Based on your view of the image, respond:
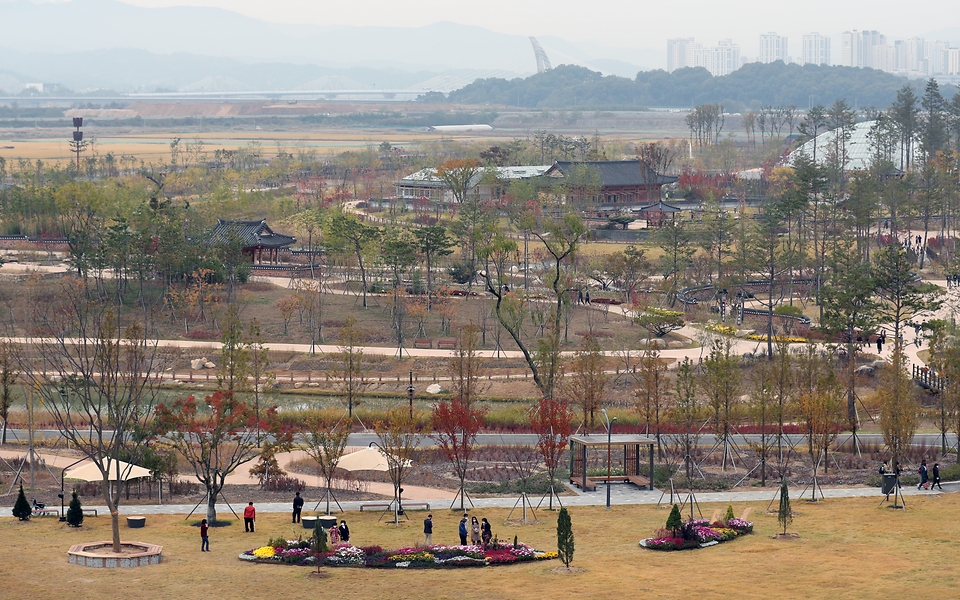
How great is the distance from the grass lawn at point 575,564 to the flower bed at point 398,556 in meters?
0.45

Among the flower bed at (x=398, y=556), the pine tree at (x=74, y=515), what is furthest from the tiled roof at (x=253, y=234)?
the flower bed at (x=398, y=556)

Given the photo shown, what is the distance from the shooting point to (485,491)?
1517 inches

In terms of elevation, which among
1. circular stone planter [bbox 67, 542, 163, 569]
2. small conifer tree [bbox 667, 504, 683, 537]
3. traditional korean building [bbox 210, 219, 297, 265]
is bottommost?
circular stone planter [bbox 67, 542, 163, 569]

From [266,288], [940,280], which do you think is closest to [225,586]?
[266,288]

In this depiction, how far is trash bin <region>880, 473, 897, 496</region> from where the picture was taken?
124ft

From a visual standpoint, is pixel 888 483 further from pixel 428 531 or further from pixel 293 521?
pixel 293 521

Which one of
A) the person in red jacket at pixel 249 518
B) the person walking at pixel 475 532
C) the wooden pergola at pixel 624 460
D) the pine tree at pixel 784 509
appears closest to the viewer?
the person walking at pixel 475 532

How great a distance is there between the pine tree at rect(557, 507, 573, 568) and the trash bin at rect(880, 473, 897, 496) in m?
13.6

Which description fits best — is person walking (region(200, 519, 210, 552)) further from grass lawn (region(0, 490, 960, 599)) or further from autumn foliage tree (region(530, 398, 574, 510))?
autumn foliage tree (region(530, 398, 574, 510))

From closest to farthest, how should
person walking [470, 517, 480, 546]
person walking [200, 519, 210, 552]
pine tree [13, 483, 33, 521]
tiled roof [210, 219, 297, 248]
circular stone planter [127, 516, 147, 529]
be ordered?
1. person walking [200, 519, 210, 552]
2. person walking [470, 517, 480, 546]
3. circular stone planter [127, 516, 147, 529]
4. pine tree [13, 483, 33, 521]
5. tiled roof [210, 219, 297, 248]

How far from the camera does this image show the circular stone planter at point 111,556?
28.9 m

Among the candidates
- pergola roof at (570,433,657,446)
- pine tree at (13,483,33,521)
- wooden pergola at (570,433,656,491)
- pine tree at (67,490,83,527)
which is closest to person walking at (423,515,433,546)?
wooden pergola at (570,433,656,491)

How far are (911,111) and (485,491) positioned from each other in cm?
10130

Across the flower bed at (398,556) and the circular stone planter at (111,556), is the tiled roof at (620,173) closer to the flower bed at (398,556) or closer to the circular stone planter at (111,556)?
the flower bed at (398,556)
